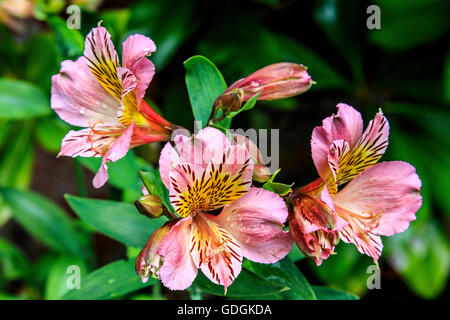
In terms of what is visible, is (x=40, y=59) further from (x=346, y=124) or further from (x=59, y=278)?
(x=346, y=124)

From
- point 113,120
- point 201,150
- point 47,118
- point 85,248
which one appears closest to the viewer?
point 201,150

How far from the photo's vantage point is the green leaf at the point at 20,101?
1.05m

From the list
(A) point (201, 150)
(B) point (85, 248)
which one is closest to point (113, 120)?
(A) point (201, 150)

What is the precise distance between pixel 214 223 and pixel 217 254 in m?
0.05

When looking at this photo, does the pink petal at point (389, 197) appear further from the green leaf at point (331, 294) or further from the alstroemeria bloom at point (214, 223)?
the green leaf at point (331, 294)

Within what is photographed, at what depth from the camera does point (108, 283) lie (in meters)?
0.72

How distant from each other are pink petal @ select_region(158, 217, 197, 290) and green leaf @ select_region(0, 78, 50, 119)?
71cm

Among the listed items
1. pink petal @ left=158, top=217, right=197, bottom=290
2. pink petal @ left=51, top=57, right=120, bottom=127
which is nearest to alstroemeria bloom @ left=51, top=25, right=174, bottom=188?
pink petal @ left=51, top=57, right=120, bottom=127

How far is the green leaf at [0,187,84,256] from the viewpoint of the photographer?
1.14 m

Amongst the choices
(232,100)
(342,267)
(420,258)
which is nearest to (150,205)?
(232,100)

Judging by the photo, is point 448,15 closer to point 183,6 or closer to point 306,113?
point 306,113

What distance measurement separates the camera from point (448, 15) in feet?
4.18

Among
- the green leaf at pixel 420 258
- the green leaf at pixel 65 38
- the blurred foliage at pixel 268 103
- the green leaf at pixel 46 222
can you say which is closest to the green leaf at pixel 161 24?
the blurred foliage at pixel 268 103
